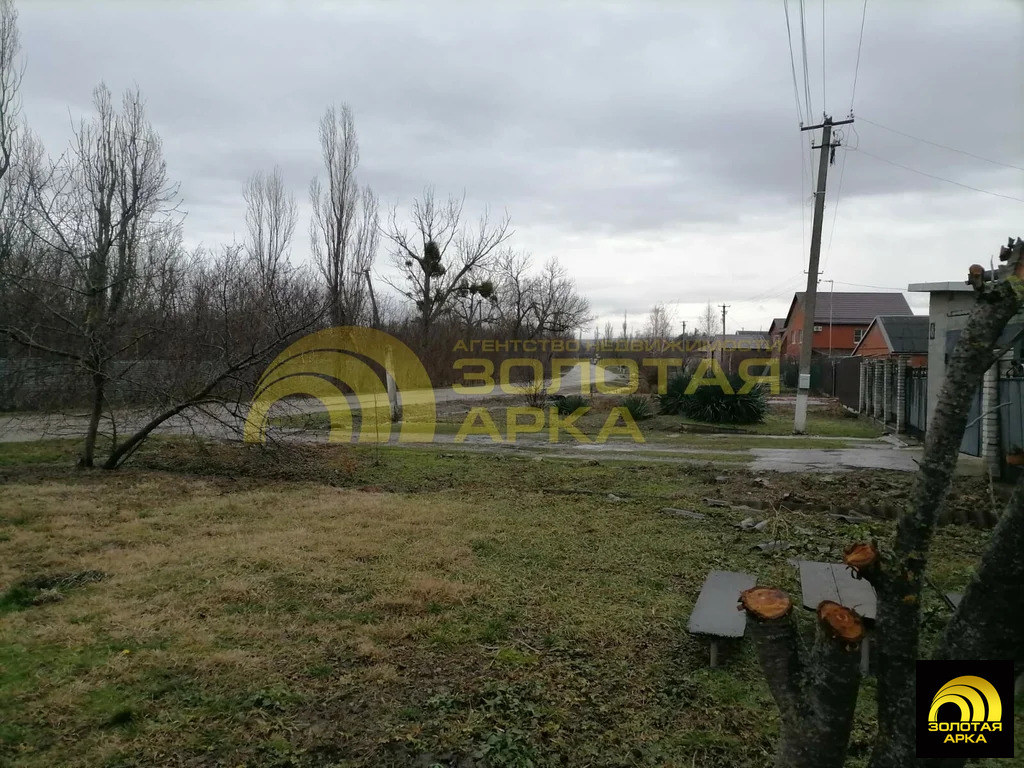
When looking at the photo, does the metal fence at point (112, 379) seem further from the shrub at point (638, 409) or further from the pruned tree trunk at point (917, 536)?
the shrub at point (638, 409)

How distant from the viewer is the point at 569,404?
19.0 m

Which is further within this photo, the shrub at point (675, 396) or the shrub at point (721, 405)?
the shrub at point (675, 396)

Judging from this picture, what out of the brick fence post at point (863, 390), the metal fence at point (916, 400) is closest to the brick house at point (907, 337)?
the brick fence post at point (863, 390)

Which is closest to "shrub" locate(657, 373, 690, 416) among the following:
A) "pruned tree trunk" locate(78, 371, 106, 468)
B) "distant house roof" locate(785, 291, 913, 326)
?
"pruned tree trunk" locate(78, 371, 106, 468)

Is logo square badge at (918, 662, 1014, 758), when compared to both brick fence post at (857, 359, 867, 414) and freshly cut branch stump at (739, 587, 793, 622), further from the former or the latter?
brick fence post at (857, 359, 867, 414)

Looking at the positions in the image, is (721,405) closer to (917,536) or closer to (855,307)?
(917,536)

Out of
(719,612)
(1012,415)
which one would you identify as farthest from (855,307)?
(719,612)

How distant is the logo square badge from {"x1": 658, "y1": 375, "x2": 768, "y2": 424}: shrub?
49.2ft

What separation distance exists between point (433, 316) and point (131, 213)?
16.3 meters

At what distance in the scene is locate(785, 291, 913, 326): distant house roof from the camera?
44438 mm

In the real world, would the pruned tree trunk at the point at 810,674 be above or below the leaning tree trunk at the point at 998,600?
below

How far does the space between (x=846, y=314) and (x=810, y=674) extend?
4849cm

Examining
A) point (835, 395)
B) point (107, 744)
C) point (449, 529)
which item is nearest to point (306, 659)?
point (107, 744)

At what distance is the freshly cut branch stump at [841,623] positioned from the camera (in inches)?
68.8
